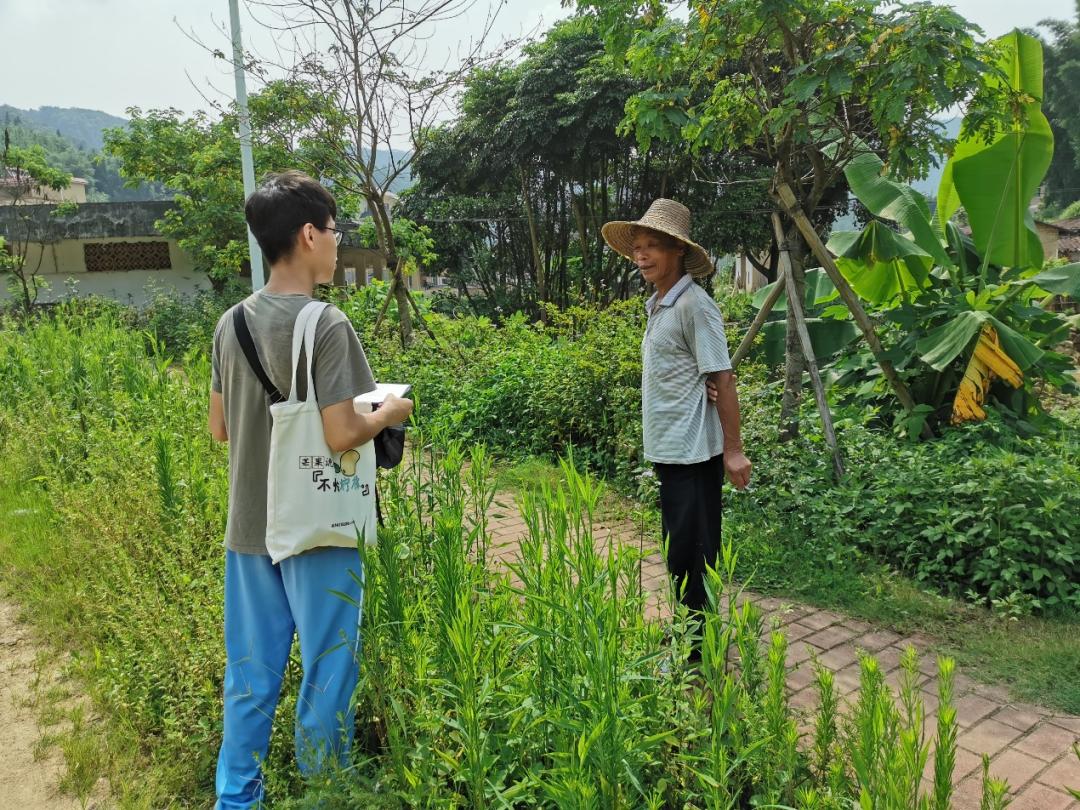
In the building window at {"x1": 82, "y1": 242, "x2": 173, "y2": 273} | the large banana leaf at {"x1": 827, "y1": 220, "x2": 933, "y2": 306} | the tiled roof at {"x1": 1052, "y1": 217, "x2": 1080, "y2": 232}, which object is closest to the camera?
the large banana leaf at {"x1": 827, "y1": 220, "x2": 933, "y2": 306}

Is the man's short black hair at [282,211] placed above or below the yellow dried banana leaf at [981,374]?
above

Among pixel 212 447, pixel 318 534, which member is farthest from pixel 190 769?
pixel 212 447

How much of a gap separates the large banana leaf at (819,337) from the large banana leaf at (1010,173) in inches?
48.5

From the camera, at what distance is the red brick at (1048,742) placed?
9.23ft

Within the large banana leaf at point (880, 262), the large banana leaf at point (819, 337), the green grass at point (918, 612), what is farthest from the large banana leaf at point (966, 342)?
the green grass at point (918, 612)

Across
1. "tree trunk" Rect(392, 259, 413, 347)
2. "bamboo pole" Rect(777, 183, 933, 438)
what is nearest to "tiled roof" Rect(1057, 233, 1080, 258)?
"tree trunk" Rect(392, 259, 413, 347)

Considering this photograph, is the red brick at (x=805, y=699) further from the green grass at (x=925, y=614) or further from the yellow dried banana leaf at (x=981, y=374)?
the yellow dried banana leaf at (x=981, y=374)

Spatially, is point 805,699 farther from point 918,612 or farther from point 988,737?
point 918,612

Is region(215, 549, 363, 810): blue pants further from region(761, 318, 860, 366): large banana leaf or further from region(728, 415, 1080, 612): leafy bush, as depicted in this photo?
region(761, 318, 860, 366): large banana leaf

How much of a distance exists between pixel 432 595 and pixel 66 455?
13.2 feet

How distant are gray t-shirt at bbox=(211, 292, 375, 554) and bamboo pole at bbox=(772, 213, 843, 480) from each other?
357 cm

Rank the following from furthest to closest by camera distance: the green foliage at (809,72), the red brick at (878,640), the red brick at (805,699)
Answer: the green foliage at (809,72) → the red brick at (878,640) → the red brick at (805,699)

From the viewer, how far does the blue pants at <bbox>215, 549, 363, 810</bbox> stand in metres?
2.27

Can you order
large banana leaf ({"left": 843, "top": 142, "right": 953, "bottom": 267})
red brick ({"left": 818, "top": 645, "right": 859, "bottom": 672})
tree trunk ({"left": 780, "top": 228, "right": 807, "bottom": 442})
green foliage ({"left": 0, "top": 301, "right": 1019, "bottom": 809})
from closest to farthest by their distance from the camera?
green foliage ({"left": 0, "top": 301, "right": 1019, "bottom": 809})
red brick ({"left": 818, "top": 645, "right": 859, "bottom": 672})
tree trunk ({"left": 780, "top": 228, "right": 807, "bottom": 442})
large banana leaf ({"left": 843, "top": 142, "right": 953, "bottom": 267})
